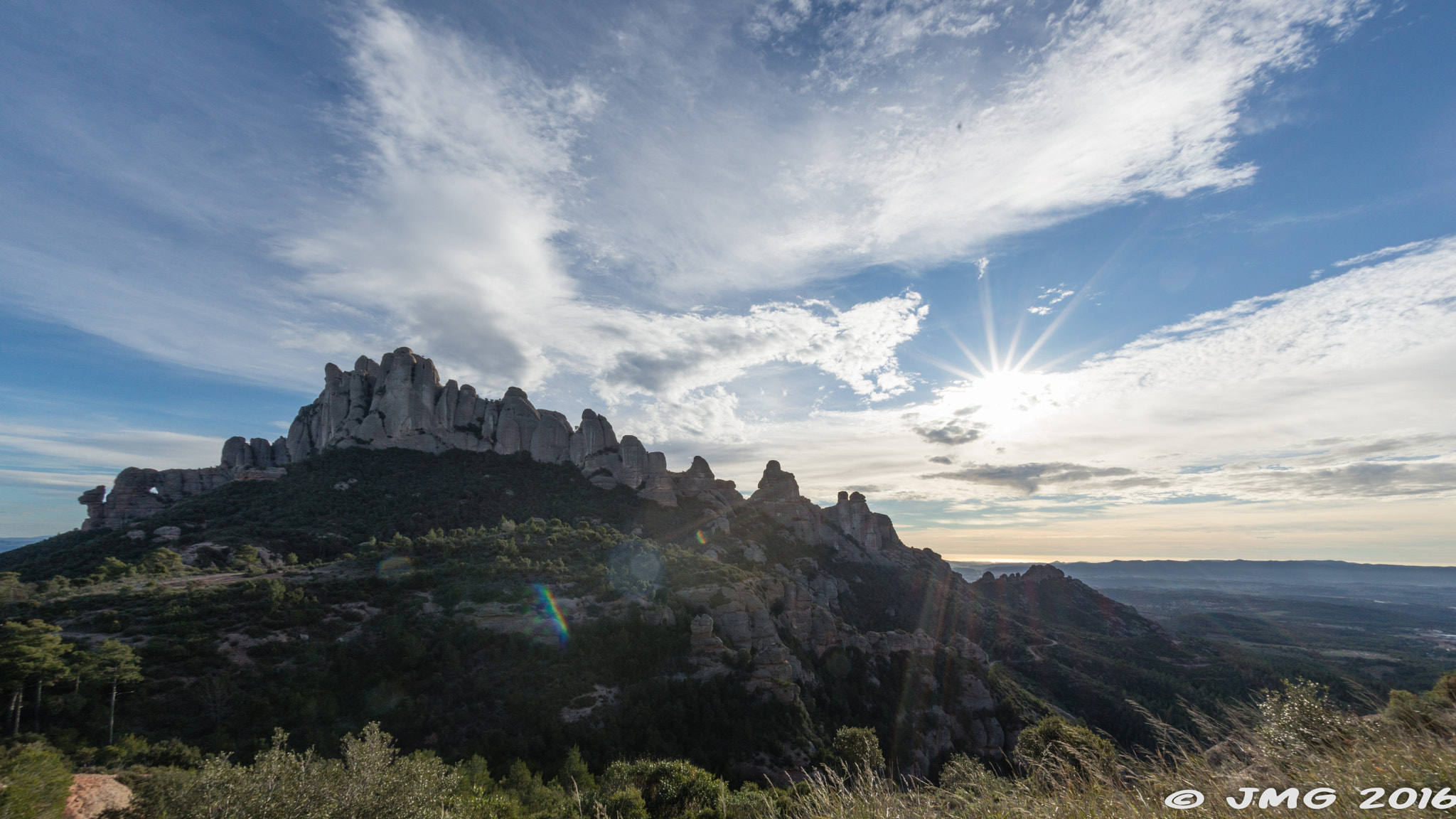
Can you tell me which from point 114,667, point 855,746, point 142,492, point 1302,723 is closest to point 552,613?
point 114,667

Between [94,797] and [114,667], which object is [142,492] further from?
[94,797]

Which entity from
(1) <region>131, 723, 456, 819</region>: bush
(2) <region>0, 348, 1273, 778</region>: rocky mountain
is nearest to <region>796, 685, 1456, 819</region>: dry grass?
(1) <region>131, 723, 456, 819</region>: bush

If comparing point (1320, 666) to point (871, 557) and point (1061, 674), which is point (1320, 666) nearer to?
point (1061, 674)

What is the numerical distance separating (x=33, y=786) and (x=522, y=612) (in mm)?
27633

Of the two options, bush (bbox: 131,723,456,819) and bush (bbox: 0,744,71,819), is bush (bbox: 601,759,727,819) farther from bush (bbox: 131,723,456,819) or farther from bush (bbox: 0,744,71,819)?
bush (bbox: 0,744,71,819)

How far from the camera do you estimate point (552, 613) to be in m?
39.8

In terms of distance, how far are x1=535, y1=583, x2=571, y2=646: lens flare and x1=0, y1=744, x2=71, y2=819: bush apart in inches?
986

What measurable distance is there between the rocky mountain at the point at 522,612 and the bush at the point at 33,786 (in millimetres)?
10097

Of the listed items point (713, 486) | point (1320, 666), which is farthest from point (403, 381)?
point (1320, 666)

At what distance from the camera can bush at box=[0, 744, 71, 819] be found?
11.7 meters

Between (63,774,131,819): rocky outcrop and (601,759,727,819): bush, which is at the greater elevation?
(63,774,131,819): rocky outcrop

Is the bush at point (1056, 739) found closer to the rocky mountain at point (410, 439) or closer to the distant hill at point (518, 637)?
the distant hill at point (518, 637)

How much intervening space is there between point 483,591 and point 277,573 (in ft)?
57.3

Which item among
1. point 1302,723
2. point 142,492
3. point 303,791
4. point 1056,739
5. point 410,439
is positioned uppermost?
point 410,439
